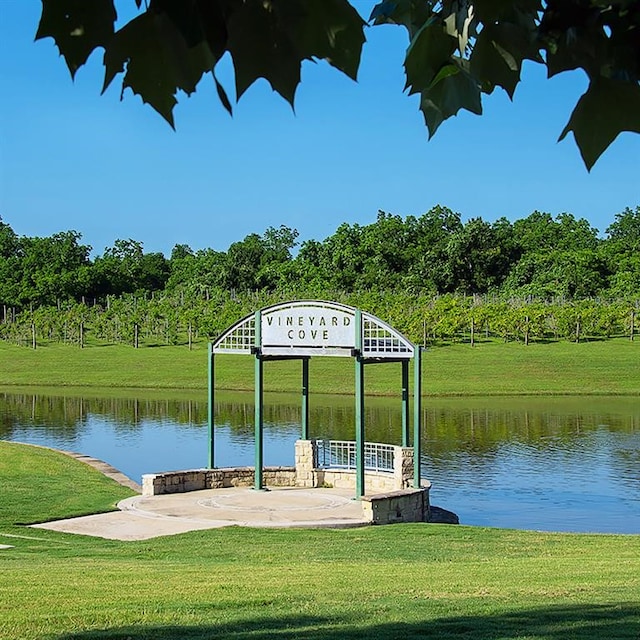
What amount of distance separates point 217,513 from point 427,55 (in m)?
13.7

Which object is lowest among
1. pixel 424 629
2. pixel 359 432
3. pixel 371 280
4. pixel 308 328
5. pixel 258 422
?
pixel 424 629

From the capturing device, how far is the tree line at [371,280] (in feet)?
201

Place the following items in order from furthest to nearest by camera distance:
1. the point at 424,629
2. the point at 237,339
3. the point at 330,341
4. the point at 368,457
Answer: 1. the point at 368,457
2. the point at 237,339
3. the point at 330,341
4. the point at 424,629

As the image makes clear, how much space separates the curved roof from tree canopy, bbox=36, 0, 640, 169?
13.9 m

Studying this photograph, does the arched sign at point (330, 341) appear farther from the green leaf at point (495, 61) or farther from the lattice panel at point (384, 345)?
the green leaf at point (495, 61)

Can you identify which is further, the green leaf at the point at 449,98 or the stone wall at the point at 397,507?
the stone wall at the point at 397,507

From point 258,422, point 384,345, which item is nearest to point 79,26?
point 384,345

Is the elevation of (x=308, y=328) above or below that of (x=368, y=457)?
above

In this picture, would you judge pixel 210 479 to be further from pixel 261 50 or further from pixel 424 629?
pixel 261 50

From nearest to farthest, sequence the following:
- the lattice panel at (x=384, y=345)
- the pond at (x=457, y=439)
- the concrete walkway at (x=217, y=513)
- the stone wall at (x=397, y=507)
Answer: the concrete walkway at (x=217, y=513) < the stone wall at (x=397, y=507) < the lattice panel at (x=384, y=345) < the pond at (x=457, y=439)

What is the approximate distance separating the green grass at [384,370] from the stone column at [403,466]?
33174 mm

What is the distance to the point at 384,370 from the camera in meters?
55.5

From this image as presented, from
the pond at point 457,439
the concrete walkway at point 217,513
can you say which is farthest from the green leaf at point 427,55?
the pond at point 457,439

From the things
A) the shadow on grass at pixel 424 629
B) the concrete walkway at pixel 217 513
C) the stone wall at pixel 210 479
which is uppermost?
the shadow on grass at pixel 424 629
